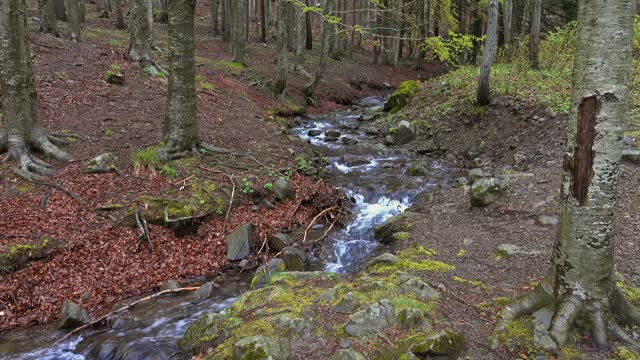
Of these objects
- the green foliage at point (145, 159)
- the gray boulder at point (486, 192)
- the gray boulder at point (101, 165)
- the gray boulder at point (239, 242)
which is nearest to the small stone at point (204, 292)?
the gray boulder at point (239, 242)

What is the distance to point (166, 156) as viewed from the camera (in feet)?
30.2

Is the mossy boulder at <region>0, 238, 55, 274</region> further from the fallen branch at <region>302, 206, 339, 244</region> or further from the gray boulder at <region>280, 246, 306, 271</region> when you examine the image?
the fallen branch at <region>302, 206, 339, 244</region>

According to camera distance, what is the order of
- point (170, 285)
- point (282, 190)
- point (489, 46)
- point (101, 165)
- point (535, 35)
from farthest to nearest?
point (535, 35) → point (489, 46) → point (282, 190) → point (101, 165) → point (170, 285)

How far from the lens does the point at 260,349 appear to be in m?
3.83

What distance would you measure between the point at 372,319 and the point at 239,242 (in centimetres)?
413

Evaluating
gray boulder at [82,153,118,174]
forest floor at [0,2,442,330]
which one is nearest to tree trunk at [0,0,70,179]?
forest floor at [0,2,442,330]

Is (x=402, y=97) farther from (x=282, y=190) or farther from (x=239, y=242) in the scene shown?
(x=239, y=242)

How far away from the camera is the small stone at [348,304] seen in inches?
175

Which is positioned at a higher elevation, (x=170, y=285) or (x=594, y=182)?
(x=594, y=182)

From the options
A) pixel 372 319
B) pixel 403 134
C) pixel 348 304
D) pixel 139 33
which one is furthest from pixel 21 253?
pixel 139 33

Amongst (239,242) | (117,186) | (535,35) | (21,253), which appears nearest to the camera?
(21,253)

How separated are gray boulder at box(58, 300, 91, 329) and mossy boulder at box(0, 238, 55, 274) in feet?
3.56

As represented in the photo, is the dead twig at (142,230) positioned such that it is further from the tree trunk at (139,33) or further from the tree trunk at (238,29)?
the tree trunk at (238,29)

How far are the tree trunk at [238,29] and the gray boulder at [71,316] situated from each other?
55.0 feet
